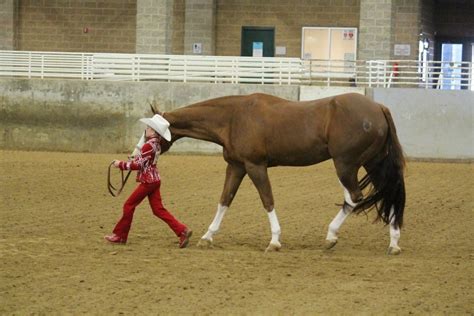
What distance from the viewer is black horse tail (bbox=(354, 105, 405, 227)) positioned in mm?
12812

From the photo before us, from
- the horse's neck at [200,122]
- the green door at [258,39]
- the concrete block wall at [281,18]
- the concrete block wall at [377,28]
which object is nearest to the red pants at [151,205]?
the horse's neck at [200,122]

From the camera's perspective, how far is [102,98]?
88.1ft

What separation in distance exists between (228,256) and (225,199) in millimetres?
1308

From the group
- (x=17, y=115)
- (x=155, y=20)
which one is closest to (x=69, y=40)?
(x=155, y=20)

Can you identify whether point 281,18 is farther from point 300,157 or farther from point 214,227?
Answer: point 214,227

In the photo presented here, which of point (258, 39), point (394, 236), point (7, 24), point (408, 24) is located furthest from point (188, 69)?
point (394, 236)

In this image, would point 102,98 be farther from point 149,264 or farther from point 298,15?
point 149,264

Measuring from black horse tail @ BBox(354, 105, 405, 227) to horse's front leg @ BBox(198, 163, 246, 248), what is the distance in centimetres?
153

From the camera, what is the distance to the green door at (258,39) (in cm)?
3534

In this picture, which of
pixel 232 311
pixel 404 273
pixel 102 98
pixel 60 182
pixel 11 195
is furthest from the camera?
pixel 102 98

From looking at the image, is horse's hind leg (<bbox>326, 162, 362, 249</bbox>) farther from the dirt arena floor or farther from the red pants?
the red pants

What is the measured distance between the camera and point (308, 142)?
13094 millimetres

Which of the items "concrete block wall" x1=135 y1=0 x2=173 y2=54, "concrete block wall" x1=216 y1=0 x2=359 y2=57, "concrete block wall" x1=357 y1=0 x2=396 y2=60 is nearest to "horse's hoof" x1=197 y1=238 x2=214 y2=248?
"concrete block wall" x1=135 y1=0 x2=173 y2=54

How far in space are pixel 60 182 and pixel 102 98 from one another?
283 inches
